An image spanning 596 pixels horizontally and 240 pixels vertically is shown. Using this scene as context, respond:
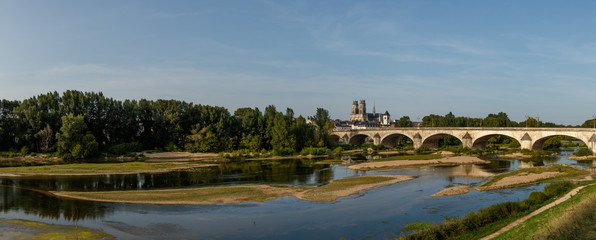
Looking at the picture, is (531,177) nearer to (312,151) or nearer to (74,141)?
(312,151)

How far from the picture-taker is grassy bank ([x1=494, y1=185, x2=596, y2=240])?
574 inches

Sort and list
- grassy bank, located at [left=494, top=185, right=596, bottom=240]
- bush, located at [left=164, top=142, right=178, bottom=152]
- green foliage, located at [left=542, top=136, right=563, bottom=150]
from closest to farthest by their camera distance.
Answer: grassy bank, located at [left=494, top=185, right=596, bottom=240] → bush, located at [left=164, top=142, right=178, bottom=152] → green foliage, located at [left=542, top=136, right=563, bottom=150]

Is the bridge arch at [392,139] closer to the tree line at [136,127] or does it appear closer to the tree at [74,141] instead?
the tree line at [136,127]

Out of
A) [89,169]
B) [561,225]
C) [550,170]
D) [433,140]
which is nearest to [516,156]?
[550,170]

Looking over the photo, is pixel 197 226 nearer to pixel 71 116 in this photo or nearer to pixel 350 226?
pixel 350 226

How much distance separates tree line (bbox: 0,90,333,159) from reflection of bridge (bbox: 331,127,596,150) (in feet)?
59.7

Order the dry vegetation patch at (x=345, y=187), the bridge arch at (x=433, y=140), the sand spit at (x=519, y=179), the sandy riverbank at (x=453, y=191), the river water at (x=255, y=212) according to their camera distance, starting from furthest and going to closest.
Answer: the bridge arch at (x=433, y=140) < the sand spit at (x=519, y=179) < the dry vegetation patch at (x=345, y=187) < the sandy riverbank at (x=453, y=191) < the river water at (x=255, y=212)

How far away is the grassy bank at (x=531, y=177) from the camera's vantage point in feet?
114

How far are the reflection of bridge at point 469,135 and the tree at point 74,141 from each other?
6991 centimetres

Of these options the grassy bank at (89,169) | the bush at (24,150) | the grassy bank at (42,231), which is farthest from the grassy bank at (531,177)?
the bush at (24,150)

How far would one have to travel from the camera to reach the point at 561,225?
15227 mm

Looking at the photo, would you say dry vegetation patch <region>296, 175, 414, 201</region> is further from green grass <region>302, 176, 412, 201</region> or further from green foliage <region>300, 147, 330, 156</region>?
green foliage <region>300, 147, 330, 156</region>

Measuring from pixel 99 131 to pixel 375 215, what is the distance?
6923 centimetres

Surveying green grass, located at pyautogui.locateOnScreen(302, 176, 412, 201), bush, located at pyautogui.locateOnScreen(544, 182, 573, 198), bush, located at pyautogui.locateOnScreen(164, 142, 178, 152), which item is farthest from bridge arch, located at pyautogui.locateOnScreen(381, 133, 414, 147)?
bush, located at pyautogui.locateOnScreen(544, 182, 573, 198)
